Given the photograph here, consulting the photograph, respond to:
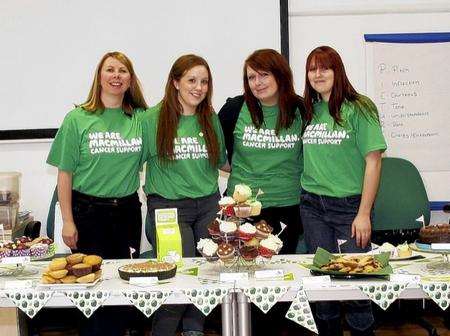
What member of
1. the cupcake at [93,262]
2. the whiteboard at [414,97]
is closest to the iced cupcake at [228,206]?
the cupcake at [93,262]

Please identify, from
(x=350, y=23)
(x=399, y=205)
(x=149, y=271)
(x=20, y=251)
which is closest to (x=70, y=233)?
(x=20, y=251)

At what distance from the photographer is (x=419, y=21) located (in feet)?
14.7

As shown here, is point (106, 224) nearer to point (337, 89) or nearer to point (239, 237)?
point (239, 237)

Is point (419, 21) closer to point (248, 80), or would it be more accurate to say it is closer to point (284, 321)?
point (248, 80)

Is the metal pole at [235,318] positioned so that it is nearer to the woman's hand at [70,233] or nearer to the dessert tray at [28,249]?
the dessert tray at [28,249]

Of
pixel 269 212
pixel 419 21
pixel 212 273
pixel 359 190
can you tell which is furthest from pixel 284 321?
pixel 419 21

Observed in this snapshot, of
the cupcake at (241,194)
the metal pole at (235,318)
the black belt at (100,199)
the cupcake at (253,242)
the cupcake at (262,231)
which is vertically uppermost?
the cupcake at (241,194)

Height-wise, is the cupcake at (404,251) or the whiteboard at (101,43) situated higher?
the whiteboard at (101,43)

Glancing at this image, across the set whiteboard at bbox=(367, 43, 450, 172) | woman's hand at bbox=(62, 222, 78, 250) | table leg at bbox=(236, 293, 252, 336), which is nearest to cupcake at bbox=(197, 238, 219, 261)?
table leg at bbox=(236, 293, 252, 336)

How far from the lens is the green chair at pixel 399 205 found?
3.98 metres

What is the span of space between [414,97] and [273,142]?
1777 millimetres

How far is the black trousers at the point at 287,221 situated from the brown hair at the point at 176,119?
36 cm

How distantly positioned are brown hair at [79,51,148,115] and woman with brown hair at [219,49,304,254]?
53cm

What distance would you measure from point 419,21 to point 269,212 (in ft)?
7.10
